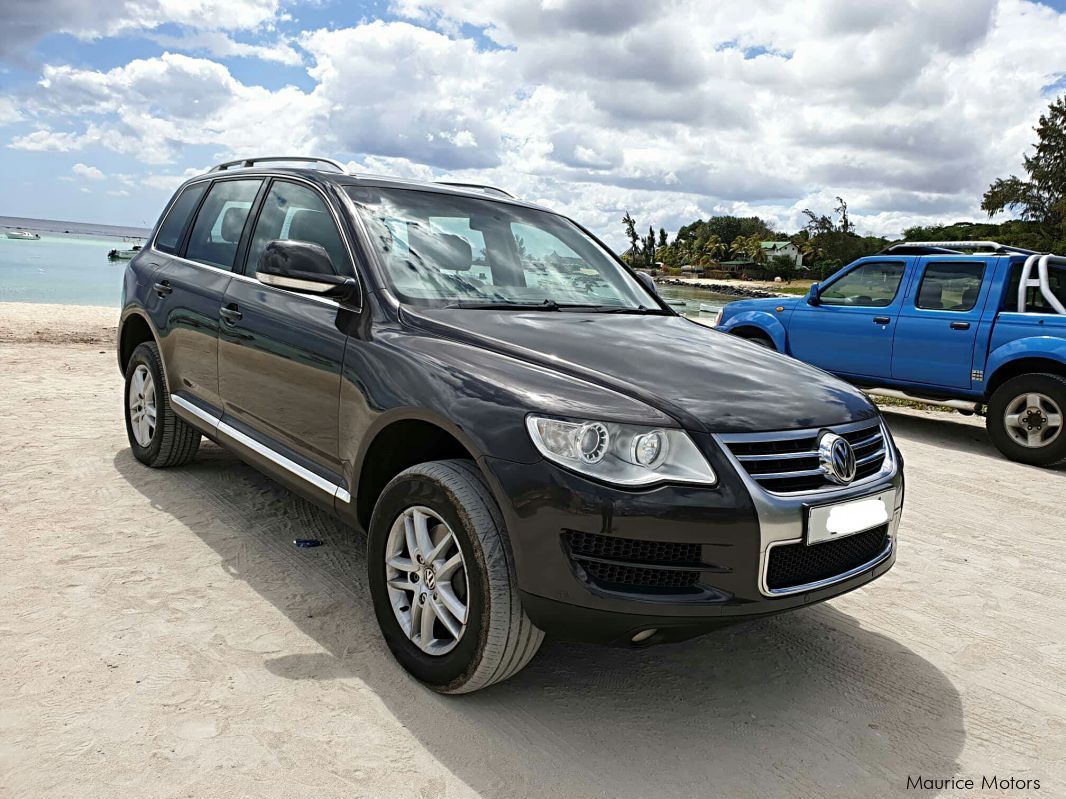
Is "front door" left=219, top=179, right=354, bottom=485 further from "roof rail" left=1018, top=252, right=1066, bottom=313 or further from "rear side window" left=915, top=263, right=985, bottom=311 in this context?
"roof rail" left=1018, top=252, right=1066, bottom=313

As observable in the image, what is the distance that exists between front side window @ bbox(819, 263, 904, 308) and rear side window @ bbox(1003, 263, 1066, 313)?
1.04m

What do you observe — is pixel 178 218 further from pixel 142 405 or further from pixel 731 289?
pixel 731 289

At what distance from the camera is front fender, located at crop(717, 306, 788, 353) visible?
9461 mm

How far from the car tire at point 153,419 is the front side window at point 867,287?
22.1ft

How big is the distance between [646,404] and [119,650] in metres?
2.11

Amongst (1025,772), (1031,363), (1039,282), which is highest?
(1039,282)

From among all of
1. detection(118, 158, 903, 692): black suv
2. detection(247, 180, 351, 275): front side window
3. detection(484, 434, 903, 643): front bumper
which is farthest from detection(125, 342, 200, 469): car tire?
detection(484, 434, 903, 643): front bumper

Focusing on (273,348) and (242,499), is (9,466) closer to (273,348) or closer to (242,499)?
(242,499)

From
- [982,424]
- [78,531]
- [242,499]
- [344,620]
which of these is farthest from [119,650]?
[982,424]

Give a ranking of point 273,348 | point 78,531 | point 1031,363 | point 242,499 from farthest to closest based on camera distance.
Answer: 1. point 1031,363
2. point 242,499
3. point 78,531
4. point 273,348

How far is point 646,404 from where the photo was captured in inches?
103

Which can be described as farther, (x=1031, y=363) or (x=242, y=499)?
(x=1031, y=363)

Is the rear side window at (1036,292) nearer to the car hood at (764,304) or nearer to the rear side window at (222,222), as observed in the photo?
the car hood at (764,304)

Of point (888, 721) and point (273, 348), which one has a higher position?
point (273, 348)
